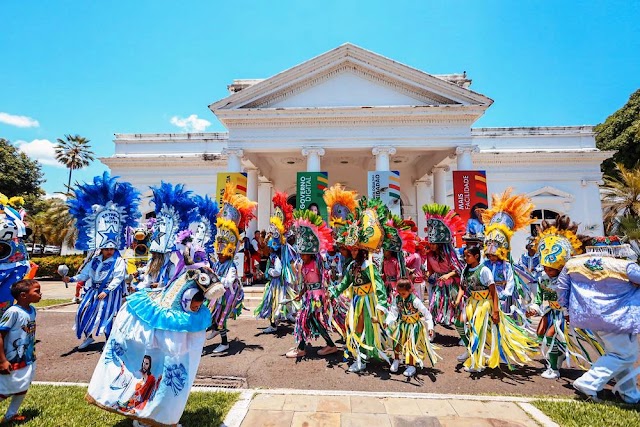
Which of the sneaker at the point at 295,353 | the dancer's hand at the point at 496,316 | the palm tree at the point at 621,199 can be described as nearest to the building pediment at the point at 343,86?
the palm tree at the point at 621,199

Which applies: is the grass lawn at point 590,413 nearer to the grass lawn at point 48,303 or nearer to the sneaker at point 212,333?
the sneaker at point 212,333

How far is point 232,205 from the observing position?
7.26 meters

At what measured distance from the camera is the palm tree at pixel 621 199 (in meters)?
18.3

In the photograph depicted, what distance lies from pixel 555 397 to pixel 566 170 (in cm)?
2047

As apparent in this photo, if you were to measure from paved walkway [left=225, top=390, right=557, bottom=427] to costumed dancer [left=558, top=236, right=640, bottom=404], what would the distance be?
1007mm

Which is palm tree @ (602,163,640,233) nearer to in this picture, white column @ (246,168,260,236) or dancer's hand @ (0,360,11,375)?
white column @ (246,168,260,236)

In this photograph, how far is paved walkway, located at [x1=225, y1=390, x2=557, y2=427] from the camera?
11.2 ft

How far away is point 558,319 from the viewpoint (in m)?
4.89

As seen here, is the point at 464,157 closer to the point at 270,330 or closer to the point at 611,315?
the point at 270,330

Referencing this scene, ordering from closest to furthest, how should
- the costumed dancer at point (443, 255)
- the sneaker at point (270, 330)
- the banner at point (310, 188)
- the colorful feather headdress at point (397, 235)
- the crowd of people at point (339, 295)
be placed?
the crowd of people at point (339, 295) < the colorful feather headdress at point (397, 235) < the costumed dancer at point (443, 255) < the sneaker at point (270, 330) < the banner at point (310, 188)

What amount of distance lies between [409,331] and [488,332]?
1.20 meters

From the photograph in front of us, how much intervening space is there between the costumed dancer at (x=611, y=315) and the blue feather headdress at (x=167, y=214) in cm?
568

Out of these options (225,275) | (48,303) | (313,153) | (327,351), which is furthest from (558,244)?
(48,303)

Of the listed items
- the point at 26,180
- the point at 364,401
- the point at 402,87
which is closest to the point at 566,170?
the point at 402,87
